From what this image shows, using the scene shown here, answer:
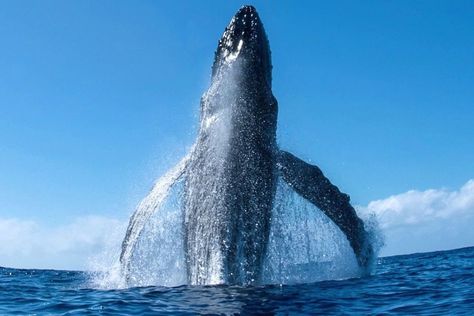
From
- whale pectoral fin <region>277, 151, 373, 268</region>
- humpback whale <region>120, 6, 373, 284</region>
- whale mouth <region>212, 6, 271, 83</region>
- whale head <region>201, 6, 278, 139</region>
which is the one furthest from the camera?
whale pectoral fin <region>277, 151, 373, 268</region>

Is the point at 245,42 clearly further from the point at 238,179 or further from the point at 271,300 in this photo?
the point at 271,300

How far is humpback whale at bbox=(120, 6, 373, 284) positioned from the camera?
45.1ft

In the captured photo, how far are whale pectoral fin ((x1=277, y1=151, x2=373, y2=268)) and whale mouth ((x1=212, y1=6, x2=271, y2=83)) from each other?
279 centimetres

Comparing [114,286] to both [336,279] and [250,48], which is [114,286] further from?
[250,48]

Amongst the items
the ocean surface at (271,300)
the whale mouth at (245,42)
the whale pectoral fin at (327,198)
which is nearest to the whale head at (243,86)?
the whale mouth at (245,42)

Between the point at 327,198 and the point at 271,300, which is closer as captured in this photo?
the point at 271,300

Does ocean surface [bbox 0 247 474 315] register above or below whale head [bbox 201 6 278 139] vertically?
below

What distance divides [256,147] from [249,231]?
94.4 inches

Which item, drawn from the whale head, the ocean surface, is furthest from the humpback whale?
the ocean surface

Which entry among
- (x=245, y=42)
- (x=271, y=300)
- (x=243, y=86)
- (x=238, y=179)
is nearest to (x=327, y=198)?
(x=238, y=179)

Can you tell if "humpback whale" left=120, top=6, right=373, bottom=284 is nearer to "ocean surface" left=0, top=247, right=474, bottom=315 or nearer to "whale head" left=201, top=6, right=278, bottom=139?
"whale head" left=201, top=6, right=278, bottom=139

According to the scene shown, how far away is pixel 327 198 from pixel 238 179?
3349 mm

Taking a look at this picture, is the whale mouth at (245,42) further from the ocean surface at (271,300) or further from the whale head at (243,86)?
the ocean surface at (271,300)

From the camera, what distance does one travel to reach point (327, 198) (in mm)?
16125
